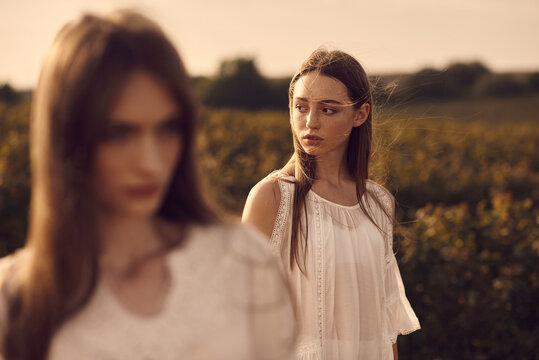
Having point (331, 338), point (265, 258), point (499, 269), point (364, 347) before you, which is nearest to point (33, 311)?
point (265, 258)

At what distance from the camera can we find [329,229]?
8.57 ft

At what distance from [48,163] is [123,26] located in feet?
1.17

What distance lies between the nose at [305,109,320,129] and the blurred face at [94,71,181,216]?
1431 millimetres

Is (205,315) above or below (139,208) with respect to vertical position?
below

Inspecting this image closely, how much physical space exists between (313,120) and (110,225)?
1.51 meters

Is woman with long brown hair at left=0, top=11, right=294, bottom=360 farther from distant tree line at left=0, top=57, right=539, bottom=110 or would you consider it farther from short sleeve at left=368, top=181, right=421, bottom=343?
distant tree line at left=0, top=57, right=539, bottom=110

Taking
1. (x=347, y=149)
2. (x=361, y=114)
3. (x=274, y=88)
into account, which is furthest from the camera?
(x=274, y=88)

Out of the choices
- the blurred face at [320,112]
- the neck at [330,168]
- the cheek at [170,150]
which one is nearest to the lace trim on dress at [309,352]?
the neck at [330,168]

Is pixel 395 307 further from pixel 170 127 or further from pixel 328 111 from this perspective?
pixel 170 127

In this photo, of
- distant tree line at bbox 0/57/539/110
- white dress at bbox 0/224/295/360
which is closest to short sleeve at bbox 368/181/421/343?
white dress at bbox 0/224/295/360

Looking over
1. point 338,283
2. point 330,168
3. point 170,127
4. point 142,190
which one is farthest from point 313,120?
point 142,190

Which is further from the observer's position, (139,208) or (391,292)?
(391,292)

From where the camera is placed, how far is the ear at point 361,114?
2.79 metres

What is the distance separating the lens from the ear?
9.14ft
